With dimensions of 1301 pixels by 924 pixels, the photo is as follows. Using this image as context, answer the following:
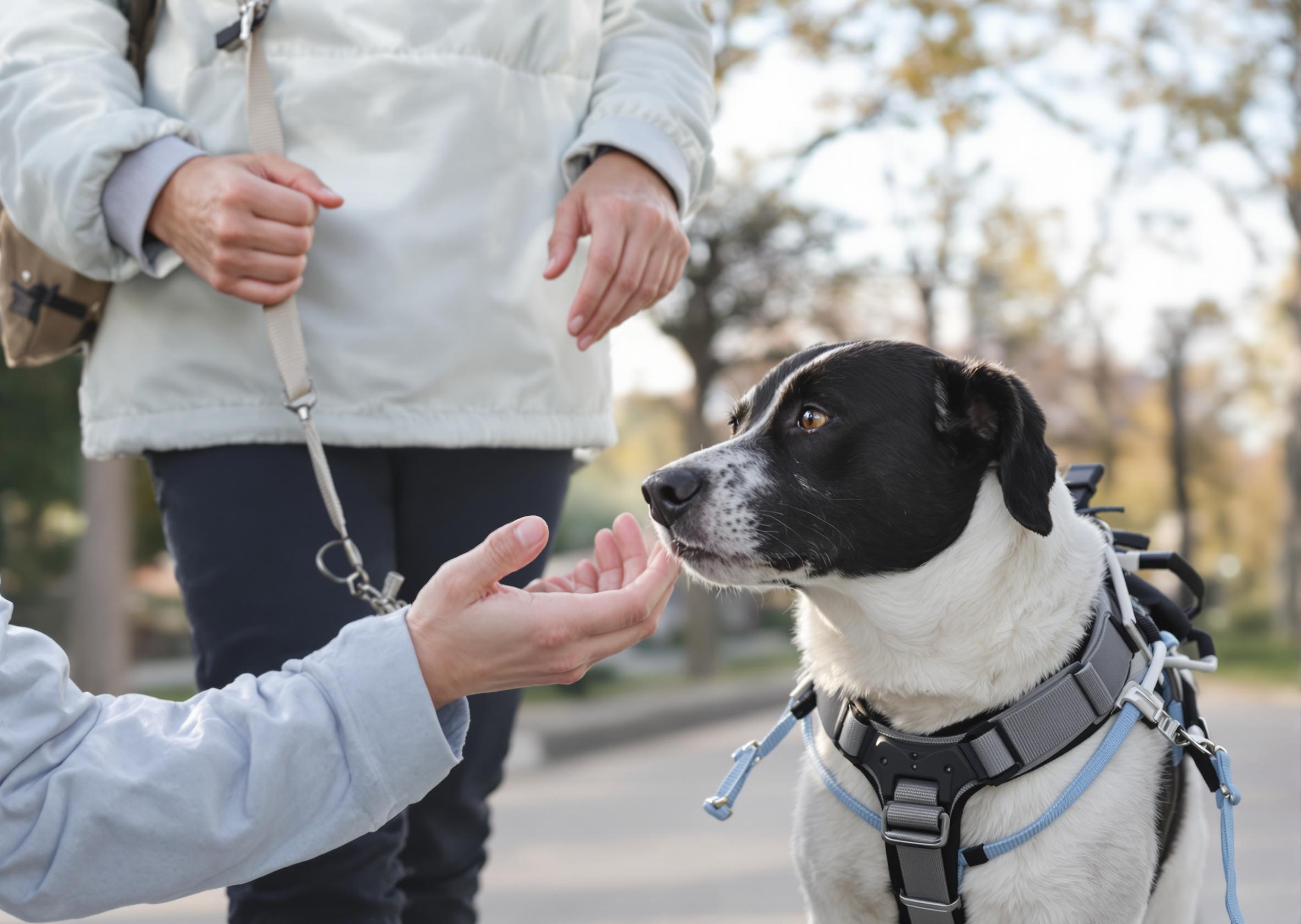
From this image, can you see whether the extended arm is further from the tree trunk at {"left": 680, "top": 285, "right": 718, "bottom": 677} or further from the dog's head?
the tree trunk at {"left": 680, "top": 285, "right": 718, "bottom": 677}

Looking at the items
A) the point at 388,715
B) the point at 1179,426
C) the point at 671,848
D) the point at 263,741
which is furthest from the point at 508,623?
the point at 1179,426

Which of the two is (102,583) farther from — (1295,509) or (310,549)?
(1295,509)

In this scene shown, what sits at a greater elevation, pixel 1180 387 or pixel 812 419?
pixel 812 419

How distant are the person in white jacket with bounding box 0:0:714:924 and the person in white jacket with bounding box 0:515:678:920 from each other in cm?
66

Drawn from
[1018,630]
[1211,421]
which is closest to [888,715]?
[1018,630]

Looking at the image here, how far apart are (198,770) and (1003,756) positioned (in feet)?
4.47

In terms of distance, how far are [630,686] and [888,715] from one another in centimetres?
1259

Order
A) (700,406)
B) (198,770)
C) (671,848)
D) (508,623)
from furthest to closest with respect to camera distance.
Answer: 1. (700,406)
2. (671,848)
3. (508,623)
4. (198,770)

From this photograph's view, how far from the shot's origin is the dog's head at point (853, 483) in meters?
2.39

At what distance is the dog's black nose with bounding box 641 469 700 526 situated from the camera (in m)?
2.40

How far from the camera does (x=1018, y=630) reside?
2223mm

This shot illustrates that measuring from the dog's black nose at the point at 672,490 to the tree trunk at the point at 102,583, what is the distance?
9.02 meters

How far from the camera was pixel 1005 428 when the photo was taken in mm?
2291

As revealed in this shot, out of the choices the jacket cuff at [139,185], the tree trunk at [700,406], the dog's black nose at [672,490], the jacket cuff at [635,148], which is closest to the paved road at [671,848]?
the dog's black nose at [672,490]
